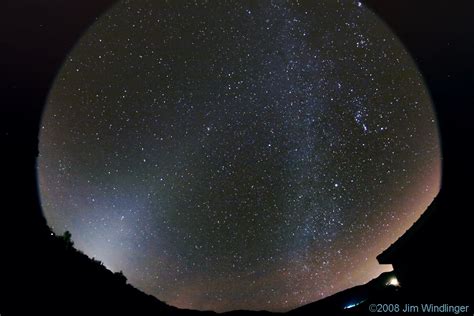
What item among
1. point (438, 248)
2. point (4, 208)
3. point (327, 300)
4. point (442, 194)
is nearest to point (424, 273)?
point (438, 248)

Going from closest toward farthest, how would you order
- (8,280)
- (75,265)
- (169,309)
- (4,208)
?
(8,280) < (4,208) < (75,265) < (169,309)

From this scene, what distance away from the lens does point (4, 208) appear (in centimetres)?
1266

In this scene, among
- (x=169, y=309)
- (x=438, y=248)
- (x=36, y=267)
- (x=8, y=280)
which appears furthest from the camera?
(x=169, y=309)

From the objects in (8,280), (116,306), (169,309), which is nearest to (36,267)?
(8,280)

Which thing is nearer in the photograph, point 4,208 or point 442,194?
point 4,208

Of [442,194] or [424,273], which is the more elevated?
[442,194]

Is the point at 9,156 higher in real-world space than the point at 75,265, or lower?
higher

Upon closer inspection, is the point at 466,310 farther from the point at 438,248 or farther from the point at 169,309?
the point at 169,309

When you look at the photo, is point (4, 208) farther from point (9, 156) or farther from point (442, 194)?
point (442, 194)

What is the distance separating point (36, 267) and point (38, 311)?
1103 millimetres

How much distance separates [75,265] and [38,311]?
283 cm

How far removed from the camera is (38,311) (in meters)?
11.0

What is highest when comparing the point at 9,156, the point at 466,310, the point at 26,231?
the point at 9,156

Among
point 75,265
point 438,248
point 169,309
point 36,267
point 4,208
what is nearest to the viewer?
point 36,267
